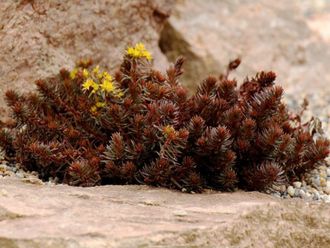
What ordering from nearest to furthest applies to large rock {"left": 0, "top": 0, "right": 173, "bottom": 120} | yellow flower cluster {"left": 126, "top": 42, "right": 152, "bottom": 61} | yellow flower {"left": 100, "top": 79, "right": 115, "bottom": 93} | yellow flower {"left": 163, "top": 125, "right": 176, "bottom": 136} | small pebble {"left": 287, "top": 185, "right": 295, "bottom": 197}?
yellow flower {"left": 163, "top": 125, "right": 176, "bottom": 136} < yellow flower {"left": 100, "top": 79, "right": 115, "bottom": 93} < small pebble {"left": 287, "top": 185, "right": 295, "bottom": 197} < yellow flower cluster {"left": 126, "top": 42, "right": 152, "bottom": 61} < large rock {"left": 0, "top": 0, "right": 173, "bottom": 120}

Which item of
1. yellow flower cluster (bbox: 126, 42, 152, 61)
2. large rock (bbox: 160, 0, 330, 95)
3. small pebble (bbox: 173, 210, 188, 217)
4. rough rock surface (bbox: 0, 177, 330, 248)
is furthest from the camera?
large rock (bbox: 160, 0, 330, 95)

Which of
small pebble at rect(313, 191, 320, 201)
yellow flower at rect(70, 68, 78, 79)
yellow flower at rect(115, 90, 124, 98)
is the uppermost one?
yellow flower at rect(70, 68, 78, 79)

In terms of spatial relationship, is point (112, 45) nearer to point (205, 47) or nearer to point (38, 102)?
point (38, 102)

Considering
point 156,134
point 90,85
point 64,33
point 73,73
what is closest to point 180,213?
point 156,134

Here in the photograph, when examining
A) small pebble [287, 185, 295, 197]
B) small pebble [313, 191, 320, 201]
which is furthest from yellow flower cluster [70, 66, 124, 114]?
small pebble [313, 191, 320, 201]

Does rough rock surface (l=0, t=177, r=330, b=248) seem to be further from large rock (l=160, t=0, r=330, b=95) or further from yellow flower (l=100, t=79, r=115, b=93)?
large rock (l=160, t=0, r=330, b=95)

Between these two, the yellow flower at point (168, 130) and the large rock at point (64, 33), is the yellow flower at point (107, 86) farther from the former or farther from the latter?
the large rock at point (64, 33)

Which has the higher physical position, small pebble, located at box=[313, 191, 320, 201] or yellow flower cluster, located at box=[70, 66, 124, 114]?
yellow flower cluster, located at box=[70, 66, 124, 114]
